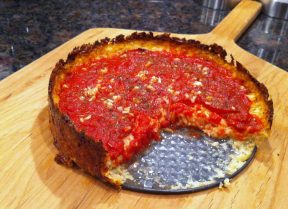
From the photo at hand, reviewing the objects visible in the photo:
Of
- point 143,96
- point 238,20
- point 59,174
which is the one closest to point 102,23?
point 238,20

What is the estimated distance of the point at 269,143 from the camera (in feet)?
6.47

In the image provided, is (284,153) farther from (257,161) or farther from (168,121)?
(168,121)

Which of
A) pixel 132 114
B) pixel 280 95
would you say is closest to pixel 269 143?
pixel 280 95

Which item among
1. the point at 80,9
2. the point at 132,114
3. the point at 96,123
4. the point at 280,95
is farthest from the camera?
the point at 80,9

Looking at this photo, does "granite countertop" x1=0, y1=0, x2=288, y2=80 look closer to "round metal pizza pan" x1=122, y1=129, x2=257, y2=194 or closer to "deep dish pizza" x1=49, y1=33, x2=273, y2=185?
"deep dish pizza" x1=49, y1=33, x2=273, y2=185

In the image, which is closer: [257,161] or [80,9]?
[257,161]

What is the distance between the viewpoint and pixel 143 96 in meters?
2.05

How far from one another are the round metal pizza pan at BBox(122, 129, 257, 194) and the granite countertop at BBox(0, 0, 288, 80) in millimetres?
1260

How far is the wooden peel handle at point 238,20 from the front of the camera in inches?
114

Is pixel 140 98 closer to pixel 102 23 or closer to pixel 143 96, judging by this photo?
pixel 143 96

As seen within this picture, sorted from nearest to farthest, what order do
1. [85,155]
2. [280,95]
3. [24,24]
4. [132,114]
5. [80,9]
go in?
[85,155] → [132,114] → [280,95] → [24,24] → [80,9]

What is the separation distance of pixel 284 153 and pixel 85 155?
1052 millimetres

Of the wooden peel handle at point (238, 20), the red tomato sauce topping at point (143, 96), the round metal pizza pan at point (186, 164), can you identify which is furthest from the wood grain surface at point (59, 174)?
the wooden peel handle at point (238, 20)

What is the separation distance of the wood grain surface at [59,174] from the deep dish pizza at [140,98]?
10 cm
